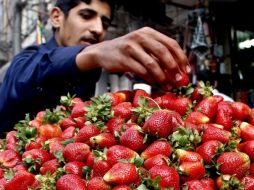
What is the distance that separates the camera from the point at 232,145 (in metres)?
1.43

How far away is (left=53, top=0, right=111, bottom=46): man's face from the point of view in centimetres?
289

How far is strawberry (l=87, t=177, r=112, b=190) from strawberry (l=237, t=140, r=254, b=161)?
1.53 ft

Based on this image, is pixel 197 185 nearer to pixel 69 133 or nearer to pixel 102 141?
pixel 102 141

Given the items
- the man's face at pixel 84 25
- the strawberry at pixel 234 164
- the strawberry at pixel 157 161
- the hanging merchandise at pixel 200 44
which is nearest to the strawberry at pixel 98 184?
the strawberry at pixel 157 161

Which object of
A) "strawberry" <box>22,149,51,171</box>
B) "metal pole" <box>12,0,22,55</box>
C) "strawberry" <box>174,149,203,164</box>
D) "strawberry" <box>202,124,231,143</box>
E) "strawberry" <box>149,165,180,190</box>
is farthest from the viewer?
"metal pole" <box>12,0,22,55</box>

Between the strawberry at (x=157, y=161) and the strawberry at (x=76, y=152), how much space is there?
0.23 meters

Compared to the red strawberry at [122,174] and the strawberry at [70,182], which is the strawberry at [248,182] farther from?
the strawberry at [70,182]

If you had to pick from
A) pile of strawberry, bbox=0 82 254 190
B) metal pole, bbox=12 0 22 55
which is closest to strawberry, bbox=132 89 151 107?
pile of strawberry, bbox=0 82 254 190

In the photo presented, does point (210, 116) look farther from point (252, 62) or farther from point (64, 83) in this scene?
point (252, 62)

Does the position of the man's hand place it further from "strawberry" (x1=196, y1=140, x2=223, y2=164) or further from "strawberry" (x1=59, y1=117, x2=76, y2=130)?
"strawberry" (x1=196, y1=140, x2=223, y2=164)

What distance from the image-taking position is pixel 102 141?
146cm

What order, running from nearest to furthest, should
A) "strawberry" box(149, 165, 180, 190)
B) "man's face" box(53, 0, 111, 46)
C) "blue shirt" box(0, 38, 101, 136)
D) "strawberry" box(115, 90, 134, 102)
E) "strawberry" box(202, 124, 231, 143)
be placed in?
"strawberry" box(149, 165, 180, 190) < "strawberry" box(202, 124, 231, 143) < "strawberry" box(115, 90, 134, 102) < "blue shirt" box(0, 38, 101, 136) < "man's face" box(53, 0, 111, 46)

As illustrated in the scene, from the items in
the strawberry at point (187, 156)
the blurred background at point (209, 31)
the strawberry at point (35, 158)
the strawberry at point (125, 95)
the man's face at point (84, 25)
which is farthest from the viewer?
the blurred background at point (209, 31)

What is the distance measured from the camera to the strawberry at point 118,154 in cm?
136
